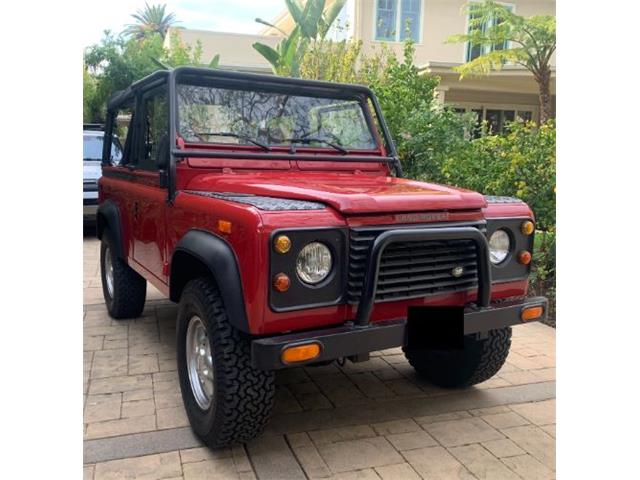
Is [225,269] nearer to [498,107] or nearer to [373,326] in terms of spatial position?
[373,326]

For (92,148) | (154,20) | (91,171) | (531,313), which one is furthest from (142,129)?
(154,20)

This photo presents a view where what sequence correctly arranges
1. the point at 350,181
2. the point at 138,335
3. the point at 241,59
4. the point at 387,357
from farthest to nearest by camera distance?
the point at 241,59, the point at 138,335, the point at 387,357, the point at 350,181

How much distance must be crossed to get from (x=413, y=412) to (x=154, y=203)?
7.16 feet

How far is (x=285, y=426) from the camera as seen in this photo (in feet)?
11.0

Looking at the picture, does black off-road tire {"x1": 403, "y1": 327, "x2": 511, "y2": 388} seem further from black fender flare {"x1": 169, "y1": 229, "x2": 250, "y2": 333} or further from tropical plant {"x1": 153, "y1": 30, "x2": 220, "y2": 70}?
tropical plant {"x1": 153, "y1": 30, "x2": 220, "y2": 70}

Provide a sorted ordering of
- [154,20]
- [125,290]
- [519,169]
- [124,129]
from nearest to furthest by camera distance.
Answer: [125,290]
[124,129]
[519,169]
[154,20]

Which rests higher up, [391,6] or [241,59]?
[391,6]

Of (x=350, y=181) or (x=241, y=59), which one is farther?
(x=241, y=59)

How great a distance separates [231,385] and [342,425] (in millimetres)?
891

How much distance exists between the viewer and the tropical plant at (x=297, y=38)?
488 inches

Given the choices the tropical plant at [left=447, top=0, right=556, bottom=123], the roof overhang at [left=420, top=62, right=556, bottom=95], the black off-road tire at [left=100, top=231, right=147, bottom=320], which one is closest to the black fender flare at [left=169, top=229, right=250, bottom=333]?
the black off-road tire at [left=100, top=231, right=147, bottom=320]

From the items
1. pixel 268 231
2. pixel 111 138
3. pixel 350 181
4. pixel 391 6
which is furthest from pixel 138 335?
pixel 391 6

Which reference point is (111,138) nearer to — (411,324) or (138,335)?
(138,335)

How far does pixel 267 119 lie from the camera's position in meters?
3.92
